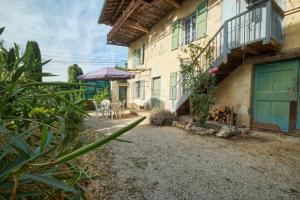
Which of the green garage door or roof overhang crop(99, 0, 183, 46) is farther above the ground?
roof overhang crop(99, 0, 183, 46)

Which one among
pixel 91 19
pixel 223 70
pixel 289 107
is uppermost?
pixel 91 19

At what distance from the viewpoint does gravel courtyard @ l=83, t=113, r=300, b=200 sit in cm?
193

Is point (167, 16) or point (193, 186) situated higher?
point (167, 16)

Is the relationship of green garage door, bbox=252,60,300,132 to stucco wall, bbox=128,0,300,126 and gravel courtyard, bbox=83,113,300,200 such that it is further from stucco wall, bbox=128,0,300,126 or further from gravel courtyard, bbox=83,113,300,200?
gravel courtyard, bbox=83,113,300,200

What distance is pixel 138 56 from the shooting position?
39.3ft

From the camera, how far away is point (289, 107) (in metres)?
4.29

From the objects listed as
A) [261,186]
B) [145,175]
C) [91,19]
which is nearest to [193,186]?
[145,175]

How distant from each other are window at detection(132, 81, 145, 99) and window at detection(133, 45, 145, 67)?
4.31ft

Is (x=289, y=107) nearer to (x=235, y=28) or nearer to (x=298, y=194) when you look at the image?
(x=235, y=28)

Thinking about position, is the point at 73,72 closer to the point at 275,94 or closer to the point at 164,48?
the point at 164,48

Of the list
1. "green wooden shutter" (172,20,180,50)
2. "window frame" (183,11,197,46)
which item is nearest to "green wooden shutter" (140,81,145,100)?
"green wooden shutter" (172,20,180,50)

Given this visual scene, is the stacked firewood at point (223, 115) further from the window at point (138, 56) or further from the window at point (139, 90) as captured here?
the window at point (138, 56)

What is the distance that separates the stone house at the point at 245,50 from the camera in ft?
13.8

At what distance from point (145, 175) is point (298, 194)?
169 cm
